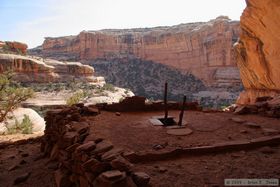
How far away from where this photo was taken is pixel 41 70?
4028cm

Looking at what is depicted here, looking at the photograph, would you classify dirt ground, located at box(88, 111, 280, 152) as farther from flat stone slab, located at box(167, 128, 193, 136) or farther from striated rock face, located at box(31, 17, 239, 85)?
striated rock face, located at box(31, 17, 239, 85)

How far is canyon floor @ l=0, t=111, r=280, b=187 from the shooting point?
4.02 metres

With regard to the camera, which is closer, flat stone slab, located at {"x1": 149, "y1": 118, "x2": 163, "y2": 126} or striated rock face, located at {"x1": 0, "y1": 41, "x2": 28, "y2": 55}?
flat stone slab, located at {"x1": 149, "y1": 118, "x2": 163, "y2": 126}

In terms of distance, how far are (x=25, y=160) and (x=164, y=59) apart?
210ft

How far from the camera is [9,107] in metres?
16.1

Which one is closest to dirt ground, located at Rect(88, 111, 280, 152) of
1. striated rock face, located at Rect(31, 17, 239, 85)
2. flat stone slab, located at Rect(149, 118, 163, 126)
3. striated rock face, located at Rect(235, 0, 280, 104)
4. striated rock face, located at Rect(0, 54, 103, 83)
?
flat stone slab, located at Rect(149, 118, 163, 126)

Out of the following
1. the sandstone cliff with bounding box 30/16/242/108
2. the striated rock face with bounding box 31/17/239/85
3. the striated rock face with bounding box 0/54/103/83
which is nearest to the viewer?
the striated rock face with bounding box 0/54/103/83

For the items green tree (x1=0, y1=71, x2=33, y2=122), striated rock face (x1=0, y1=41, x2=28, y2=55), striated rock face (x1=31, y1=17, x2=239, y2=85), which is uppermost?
striated rock face (x1=31, y1=17, x2=239, y2=85)

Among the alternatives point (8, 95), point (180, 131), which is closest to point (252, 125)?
point (180, 131)

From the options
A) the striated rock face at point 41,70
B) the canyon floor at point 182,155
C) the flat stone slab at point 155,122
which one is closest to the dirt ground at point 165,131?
the canyon floor at point 182,155

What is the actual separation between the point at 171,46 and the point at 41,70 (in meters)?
37.7

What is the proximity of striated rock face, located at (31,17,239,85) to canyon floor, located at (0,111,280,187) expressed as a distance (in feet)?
179

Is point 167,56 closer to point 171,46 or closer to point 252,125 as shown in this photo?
point 171,46

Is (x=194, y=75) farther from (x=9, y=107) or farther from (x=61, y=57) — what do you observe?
(x=9, y=107)
